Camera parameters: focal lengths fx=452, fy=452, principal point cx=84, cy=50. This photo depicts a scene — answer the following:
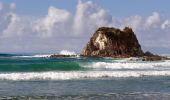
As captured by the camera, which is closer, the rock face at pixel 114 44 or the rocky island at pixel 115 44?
the rocky island at pixel 115 44

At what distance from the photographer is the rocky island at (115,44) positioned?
107 m

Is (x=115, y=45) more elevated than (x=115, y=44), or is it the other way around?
(x=115, y=44)

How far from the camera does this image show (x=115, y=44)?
354 ft

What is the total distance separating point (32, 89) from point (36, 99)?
420cm

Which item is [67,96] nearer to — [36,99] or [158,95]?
[36,99]

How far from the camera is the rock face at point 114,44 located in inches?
4225

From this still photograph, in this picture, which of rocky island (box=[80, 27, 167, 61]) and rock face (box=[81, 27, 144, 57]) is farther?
rock face (box=[81, 27, 144, 57])

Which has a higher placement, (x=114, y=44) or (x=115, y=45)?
(x=114, y=44)

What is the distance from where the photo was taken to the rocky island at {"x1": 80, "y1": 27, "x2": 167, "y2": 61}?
352 ft

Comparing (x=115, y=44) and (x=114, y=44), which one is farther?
(x=114, y=44)

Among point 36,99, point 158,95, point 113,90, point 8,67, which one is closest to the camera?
point 36,99

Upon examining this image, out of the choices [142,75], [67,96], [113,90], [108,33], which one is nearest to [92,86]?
[113,90]

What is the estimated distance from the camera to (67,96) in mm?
22094

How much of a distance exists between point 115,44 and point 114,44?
294 millimetres
